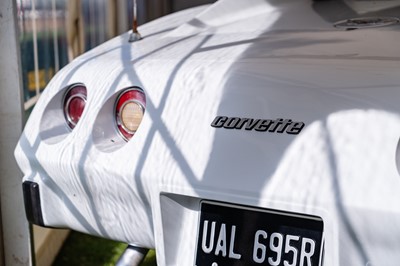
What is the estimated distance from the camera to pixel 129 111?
1.85 metres

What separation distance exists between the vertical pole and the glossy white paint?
1.31ft

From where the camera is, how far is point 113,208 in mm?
1799

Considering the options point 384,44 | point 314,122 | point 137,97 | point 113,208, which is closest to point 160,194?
point 113,208

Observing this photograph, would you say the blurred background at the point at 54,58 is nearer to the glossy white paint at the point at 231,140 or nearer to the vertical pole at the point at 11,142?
A: the vertical pole at the point at 11,142

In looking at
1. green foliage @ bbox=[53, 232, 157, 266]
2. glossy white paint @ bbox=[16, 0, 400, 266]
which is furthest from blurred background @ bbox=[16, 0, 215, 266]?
glossy white paint @ bbox=[16, 0, 400, 266]

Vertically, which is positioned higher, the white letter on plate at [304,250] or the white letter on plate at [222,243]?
the white letter on plate at [304,250]

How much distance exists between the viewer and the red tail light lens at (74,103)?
1990mm

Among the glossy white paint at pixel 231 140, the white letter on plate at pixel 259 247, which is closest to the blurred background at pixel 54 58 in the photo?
the glossy white paint at pixel 231 140

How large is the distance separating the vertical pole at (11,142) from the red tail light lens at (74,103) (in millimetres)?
480

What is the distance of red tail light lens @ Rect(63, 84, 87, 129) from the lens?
1.99 meters

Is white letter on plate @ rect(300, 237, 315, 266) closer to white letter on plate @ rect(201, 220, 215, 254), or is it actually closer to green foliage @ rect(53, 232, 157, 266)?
white letter on plate @ rect(201, 220, 215, 254)

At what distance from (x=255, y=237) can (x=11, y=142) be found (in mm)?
1330

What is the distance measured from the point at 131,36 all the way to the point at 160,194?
0.92 meters

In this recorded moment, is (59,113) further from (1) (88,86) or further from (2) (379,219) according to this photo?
(2) (379,219)
